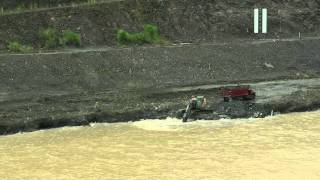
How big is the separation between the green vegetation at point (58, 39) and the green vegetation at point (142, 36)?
3.49 m

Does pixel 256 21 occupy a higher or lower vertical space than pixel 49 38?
higher

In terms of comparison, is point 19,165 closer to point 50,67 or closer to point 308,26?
point 50,67

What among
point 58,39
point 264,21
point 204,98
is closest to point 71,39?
point 58,39

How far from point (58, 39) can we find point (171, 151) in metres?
24.6

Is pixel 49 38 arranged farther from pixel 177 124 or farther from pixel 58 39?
pixel 177 124

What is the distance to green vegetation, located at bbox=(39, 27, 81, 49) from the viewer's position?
156 feet

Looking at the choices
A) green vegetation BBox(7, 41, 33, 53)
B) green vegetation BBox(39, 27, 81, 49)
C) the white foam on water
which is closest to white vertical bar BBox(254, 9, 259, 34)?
green vegetation BBox(39, 27, 81, 49)

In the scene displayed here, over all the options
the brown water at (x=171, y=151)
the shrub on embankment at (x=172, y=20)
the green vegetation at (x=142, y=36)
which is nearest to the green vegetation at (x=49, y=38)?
the shrub on embankment at (x=172, y=20)

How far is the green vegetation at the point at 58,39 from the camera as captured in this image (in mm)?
47594

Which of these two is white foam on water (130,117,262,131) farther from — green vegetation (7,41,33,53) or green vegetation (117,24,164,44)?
green vegetation (117,24,164,44)

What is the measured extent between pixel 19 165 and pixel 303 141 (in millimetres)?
12122

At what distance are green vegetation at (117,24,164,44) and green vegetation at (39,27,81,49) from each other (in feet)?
11.4

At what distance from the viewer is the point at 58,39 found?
48.1 meters
